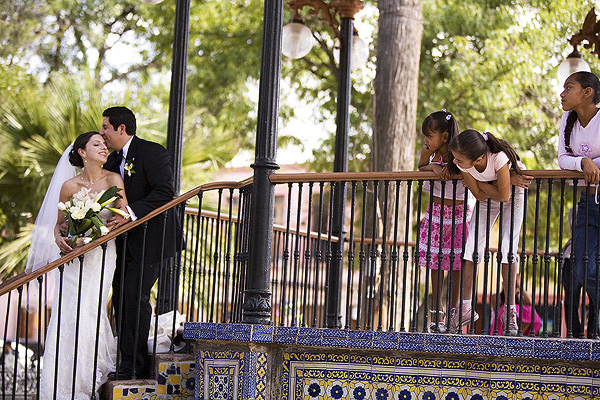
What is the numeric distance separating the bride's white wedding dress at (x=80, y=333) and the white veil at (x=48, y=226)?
0.30m

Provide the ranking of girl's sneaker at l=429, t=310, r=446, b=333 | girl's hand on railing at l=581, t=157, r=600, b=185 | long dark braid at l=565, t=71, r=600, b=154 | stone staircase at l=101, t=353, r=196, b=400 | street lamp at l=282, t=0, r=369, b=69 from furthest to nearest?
street lamp at l=282, t=0, r=369, b=69 < stone staircase at l=101, t=353, r=196, b=400 < long dark braid at l=565, t=71, r=600, b=154 < girl's sneaker at l=429, t=310, r=446, b=333 < girl's hand on railing at l=581, t=157, r=600, b=185

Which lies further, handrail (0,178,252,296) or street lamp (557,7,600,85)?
street lamp (557,7,600,85)

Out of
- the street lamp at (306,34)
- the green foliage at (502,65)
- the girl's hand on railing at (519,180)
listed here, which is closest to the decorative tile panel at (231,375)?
the girl's hand on railing at (519,180)

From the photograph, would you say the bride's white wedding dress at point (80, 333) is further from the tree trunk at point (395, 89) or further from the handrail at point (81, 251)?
the tree trunk at point (395, 89)

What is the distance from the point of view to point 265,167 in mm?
7004

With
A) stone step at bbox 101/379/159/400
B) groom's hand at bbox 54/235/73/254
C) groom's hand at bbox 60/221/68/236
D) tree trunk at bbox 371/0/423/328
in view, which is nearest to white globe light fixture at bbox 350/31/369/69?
A: tree trunk at bbox 371/0/423/328

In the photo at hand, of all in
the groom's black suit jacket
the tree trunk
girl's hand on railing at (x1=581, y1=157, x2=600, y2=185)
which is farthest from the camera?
the tree trunk

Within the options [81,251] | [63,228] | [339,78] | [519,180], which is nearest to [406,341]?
[519,180]

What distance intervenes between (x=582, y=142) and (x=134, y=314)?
151 inches

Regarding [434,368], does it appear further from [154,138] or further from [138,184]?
[154,138]

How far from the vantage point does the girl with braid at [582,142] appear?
6645mm

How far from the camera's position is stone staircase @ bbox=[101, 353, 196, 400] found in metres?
6.88

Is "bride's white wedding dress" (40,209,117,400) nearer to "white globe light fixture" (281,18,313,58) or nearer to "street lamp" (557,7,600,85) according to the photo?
"white globe light fixture" (281,18,313,58)

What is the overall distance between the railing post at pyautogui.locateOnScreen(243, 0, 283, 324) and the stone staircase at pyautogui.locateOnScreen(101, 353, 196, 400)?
0.82m
